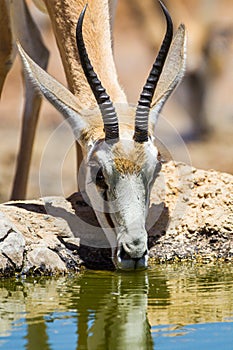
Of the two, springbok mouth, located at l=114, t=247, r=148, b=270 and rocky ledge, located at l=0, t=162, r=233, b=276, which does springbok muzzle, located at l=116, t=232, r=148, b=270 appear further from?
rocky ledge, located at l=0, t=162, r=233, b=276

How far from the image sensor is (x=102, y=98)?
9.30 m

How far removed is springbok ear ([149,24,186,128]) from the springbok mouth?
162 centimetres

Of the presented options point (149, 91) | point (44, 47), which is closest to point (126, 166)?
point (149, 91)

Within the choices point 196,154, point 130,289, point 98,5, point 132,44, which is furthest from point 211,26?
point 130,289

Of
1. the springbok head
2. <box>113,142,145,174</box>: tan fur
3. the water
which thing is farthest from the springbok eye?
the water

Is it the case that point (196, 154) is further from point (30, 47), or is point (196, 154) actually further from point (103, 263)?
point (103, 263)

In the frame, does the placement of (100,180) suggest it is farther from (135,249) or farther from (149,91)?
(149,91)

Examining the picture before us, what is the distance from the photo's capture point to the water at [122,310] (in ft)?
22.1

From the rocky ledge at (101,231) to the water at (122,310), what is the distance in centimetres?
24

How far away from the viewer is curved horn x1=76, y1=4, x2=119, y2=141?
30.1 feet

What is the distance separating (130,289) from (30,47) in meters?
6.26

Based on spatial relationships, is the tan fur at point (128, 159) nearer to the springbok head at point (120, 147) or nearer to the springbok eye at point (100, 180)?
the springbok head at point (120, 147)

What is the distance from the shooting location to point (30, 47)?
13.9 m

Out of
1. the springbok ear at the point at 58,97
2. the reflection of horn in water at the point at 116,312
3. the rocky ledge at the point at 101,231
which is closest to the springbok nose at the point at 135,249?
the reflection of horn in water at the point at 116,312
